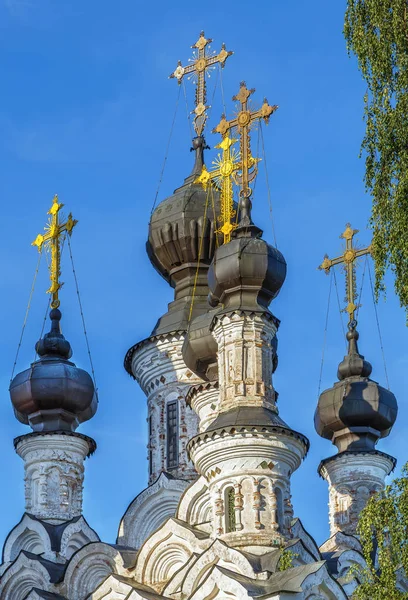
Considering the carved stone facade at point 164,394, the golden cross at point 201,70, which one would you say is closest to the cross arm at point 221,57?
the golden cross at point 201,70

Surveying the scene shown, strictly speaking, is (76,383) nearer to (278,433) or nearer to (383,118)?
(278,433)

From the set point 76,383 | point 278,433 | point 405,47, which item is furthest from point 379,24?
point 76,383

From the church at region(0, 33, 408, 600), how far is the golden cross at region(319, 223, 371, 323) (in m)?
0.02

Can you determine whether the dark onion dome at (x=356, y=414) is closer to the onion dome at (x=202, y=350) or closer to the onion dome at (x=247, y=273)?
the onion dome at (x=202, y=350)

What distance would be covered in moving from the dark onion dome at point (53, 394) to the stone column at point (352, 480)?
340cm

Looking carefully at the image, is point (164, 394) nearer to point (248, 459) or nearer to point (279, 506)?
point (248, 459)

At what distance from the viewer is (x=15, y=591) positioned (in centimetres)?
1811

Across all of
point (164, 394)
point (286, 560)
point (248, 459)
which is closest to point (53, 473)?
point (164, 394)

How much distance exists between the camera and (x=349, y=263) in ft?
70.2

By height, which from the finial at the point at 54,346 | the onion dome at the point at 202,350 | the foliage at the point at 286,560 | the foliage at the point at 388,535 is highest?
the finial at the point at 54,346

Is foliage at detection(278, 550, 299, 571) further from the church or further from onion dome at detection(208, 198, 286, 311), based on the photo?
onion dome at detection(208, 198, 286, 311)

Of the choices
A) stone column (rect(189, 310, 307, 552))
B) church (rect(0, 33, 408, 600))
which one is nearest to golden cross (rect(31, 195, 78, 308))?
church (rect(0, 33, 408, 600))

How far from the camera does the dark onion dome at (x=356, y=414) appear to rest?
20.1 metres

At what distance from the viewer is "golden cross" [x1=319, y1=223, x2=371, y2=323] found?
2136cm
